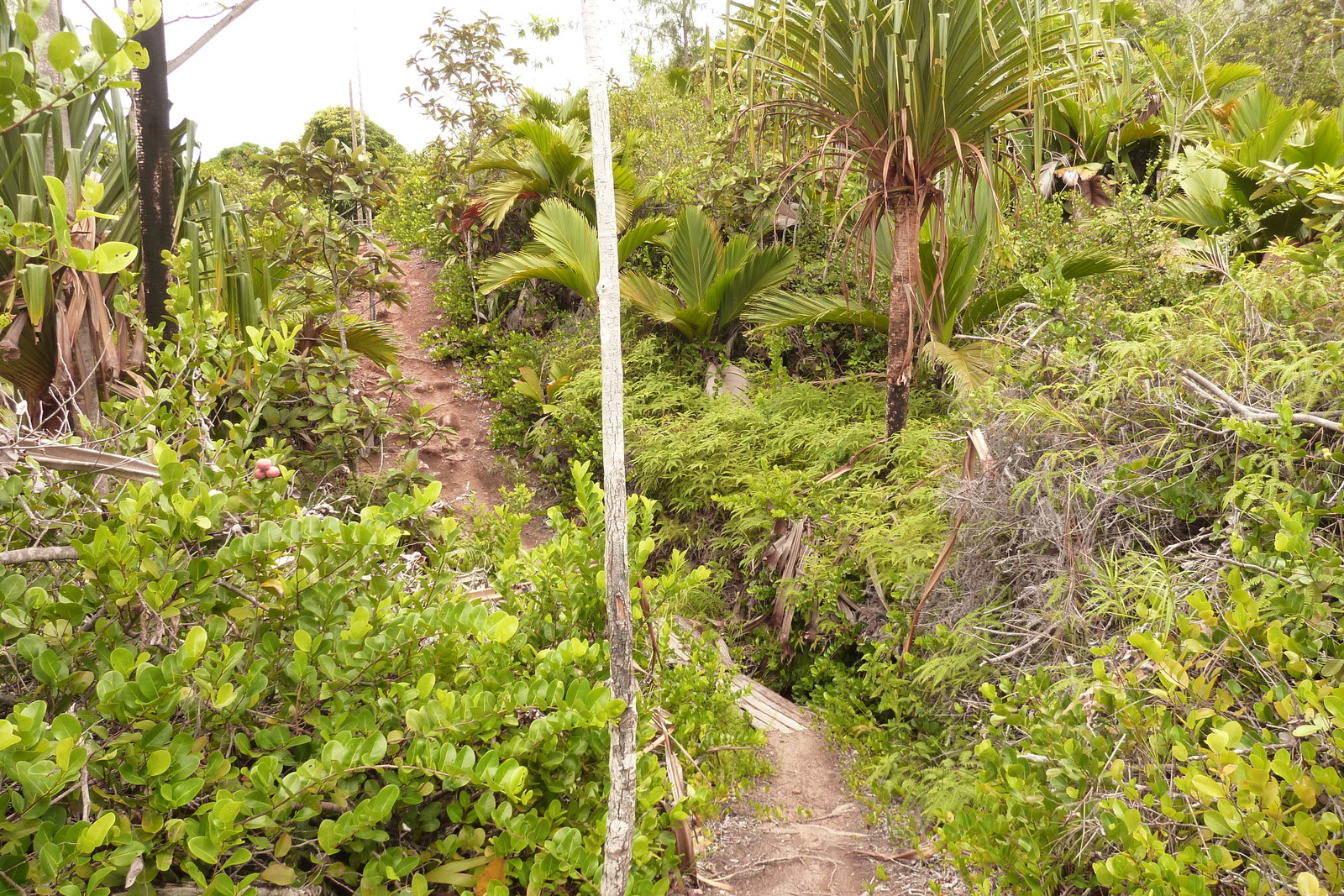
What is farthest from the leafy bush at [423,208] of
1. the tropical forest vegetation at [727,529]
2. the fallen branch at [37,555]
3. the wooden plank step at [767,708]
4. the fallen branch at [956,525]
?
the fallen branch at [37,555]

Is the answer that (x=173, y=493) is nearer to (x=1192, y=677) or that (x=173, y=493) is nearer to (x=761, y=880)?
(x=761, y=880)

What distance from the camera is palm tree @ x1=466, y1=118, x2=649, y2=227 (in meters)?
6.84

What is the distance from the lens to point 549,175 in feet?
23.8

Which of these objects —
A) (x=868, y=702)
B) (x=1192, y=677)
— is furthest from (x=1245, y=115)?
(x=1192, y=677)

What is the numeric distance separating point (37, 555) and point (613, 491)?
101 centimetres

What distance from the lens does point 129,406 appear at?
6.24ft

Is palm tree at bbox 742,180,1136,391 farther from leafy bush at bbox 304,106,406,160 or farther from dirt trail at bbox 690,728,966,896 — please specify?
leafy bush at bbox 304,106,406,160

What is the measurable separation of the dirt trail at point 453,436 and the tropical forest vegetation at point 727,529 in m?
0.26

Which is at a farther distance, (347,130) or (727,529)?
(347,130)

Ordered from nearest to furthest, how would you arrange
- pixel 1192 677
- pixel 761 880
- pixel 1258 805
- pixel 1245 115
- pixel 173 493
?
pixel 1258 805 < pixel 173 493 < pixel 1192 677 < pixel 761 880 < pixel 1245 115

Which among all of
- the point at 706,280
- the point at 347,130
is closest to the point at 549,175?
the point at 706,280

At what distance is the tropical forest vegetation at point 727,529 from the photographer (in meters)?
1.26

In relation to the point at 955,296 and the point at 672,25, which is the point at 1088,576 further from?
the point at 672,25

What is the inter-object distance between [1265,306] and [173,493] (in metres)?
3.14
